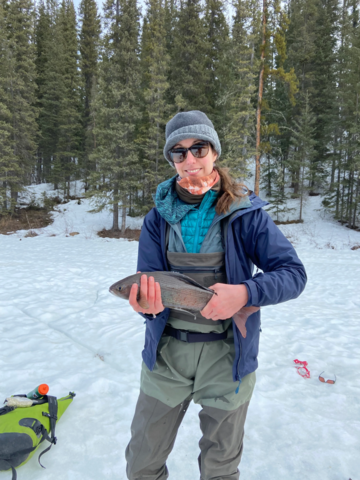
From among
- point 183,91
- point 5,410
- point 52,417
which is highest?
point 183,91

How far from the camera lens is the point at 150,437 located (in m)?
1.81

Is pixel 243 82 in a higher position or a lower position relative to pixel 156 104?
higher

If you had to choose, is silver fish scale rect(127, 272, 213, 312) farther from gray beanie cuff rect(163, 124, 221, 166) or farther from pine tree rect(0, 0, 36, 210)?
pine tree rect(0, 0, 36, 210)

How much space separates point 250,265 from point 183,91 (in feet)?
74.7

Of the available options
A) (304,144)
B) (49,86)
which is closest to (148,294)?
(304,144)

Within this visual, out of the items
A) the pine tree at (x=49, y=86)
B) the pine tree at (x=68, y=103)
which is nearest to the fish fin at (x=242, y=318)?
the pine tree at (x=68, y=103)

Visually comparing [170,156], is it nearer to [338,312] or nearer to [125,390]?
[125,390]

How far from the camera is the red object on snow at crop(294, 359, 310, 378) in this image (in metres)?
4.12

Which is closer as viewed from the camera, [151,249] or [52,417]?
[151,249]

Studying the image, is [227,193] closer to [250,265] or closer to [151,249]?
[250,265]

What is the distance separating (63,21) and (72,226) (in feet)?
84.6

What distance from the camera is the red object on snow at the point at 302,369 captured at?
13.5 feet

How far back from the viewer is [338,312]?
266 inches

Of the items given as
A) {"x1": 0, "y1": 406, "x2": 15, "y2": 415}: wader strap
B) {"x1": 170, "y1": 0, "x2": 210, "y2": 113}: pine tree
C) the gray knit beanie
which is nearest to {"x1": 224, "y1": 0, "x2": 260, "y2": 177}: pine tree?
{"x1": 170, "y1": 0, "x2": 210, "y2": 113}: pine tree
